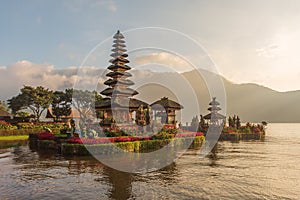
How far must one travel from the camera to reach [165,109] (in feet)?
162

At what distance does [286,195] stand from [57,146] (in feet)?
68.1

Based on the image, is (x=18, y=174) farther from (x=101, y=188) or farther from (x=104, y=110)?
(x=104, y=110)

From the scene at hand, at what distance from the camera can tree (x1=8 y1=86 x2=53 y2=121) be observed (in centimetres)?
7094

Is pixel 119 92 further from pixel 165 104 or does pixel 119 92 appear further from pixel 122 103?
pixel 165 104

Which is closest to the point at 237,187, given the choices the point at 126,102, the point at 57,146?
the point at 57,146

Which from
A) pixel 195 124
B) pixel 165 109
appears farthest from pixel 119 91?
pixel 195 124

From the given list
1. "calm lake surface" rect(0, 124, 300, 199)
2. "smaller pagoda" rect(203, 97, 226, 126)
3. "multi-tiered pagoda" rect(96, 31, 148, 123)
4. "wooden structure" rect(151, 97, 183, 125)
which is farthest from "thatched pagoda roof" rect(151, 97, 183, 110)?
"calm lake surface" rect(0, 124, 300, 199)

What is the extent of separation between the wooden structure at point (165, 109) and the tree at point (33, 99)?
3704 cm

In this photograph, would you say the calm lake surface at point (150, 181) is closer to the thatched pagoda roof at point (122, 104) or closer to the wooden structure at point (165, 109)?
the thatched pagoda roof at point (122, 104)

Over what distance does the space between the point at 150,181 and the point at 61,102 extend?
2818 inches

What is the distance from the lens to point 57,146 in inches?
1012

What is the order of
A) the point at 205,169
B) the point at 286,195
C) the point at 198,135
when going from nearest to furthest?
the point at 286,195 → the point at 205,169 → the point at 198,135

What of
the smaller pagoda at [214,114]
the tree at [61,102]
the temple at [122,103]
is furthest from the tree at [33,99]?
the smaller pagoda at [214,114]

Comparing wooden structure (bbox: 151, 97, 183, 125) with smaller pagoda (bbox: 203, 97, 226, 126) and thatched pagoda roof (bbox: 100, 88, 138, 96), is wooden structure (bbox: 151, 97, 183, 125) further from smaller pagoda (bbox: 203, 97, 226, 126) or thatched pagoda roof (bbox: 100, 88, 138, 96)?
smaller pagoda (bbox: 203, 97, 226, 126)
